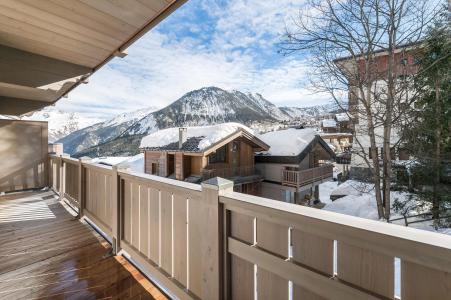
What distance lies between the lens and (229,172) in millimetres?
11328

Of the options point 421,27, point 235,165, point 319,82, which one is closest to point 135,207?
point 319,82

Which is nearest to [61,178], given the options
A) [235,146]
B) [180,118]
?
[235,146]

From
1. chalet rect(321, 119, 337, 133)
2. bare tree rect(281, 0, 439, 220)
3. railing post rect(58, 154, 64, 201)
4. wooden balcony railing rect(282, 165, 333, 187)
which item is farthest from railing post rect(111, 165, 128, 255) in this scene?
chalet rect(321, 119, 337, 133)

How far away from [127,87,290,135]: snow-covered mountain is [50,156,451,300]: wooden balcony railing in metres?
48.0

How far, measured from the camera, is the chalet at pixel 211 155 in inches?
418

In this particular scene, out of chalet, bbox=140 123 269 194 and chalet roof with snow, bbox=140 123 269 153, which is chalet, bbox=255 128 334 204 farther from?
chalet roof with snow, bbox=140 123 269 153

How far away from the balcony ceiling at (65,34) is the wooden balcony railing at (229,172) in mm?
7490

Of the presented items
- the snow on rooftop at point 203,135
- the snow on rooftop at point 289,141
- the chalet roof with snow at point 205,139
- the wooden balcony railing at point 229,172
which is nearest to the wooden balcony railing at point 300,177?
the snow on rooftop at point 289,141

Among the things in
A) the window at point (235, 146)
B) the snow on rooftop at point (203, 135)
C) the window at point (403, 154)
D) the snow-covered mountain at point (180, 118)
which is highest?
the snow-covered mountain at point (180, 118)

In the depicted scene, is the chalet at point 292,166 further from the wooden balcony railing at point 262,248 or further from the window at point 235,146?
the wooden balcony railing at point 262,248

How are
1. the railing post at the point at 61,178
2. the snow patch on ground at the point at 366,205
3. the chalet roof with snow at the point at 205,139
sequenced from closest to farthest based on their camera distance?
the railing post at the point at 61,178 < the snow patch on ground at the point at 366,205 < the chalet roof with snow at the point at 205,139

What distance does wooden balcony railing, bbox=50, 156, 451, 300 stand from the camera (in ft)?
2.32

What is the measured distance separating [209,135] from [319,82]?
17.8 feet

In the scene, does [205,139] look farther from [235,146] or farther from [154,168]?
[154,168]
